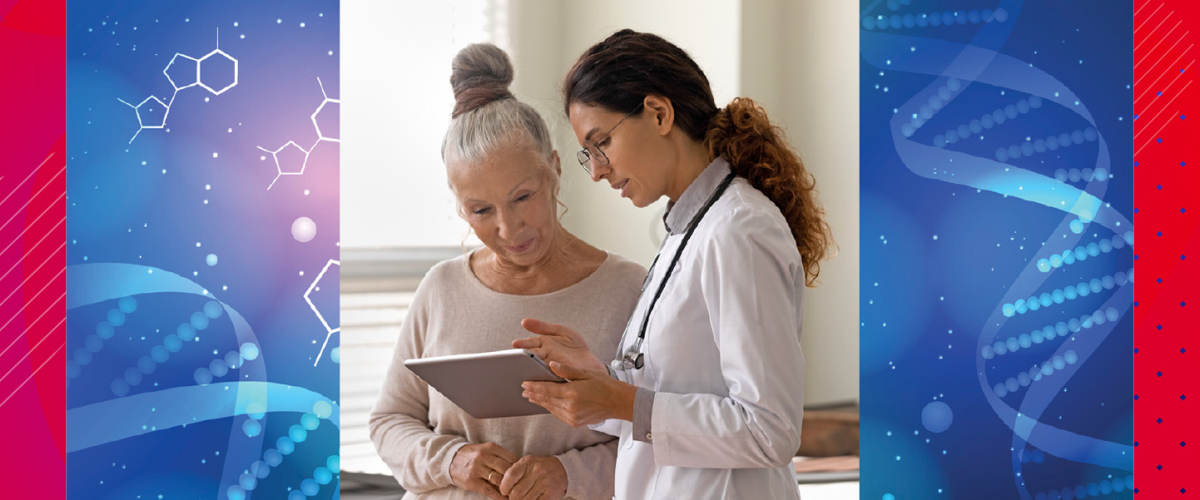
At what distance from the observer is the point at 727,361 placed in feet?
4.78

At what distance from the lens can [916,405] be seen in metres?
3.27

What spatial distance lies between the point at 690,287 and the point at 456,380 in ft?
1.62

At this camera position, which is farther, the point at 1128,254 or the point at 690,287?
the point at 1128,254

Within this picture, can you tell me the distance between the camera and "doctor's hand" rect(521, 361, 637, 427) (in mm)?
1527

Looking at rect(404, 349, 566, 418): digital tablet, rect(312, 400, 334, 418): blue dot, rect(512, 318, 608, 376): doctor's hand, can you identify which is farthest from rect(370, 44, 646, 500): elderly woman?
rect(312, 400, 334, 418): blue dot

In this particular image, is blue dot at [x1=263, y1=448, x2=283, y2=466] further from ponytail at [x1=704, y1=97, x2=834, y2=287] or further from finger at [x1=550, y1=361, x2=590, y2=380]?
ponytail at [x1=704, y1=97, x2=834, y2=287]

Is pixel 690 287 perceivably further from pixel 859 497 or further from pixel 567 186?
pixel 859 497

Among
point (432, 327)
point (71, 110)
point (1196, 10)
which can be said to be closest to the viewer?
point (432, 327)

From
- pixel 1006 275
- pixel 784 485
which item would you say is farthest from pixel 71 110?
pixel 1006 275

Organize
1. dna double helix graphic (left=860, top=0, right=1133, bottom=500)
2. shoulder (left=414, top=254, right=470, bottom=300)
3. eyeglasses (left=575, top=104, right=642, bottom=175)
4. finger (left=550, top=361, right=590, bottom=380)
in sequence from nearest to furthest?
finger (left=550, top=361, right=590, bottom=380) < eyeglasses (left=575, top=104, right=642, bottom=175) < shoulder (left=414, top=254, right=470, bottom=300) < dna double helix graphic (left=860, top=0, right=1133, bottom=500)

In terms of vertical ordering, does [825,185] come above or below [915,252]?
above

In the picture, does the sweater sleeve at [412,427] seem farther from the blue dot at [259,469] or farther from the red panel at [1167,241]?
the red panel at [1167,241]

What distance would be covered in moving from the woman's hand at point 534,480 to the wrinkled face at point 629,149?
68cm

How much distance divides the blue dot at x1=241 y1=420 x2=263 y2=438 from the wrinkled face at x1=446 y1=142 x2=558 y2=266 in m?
1.20
